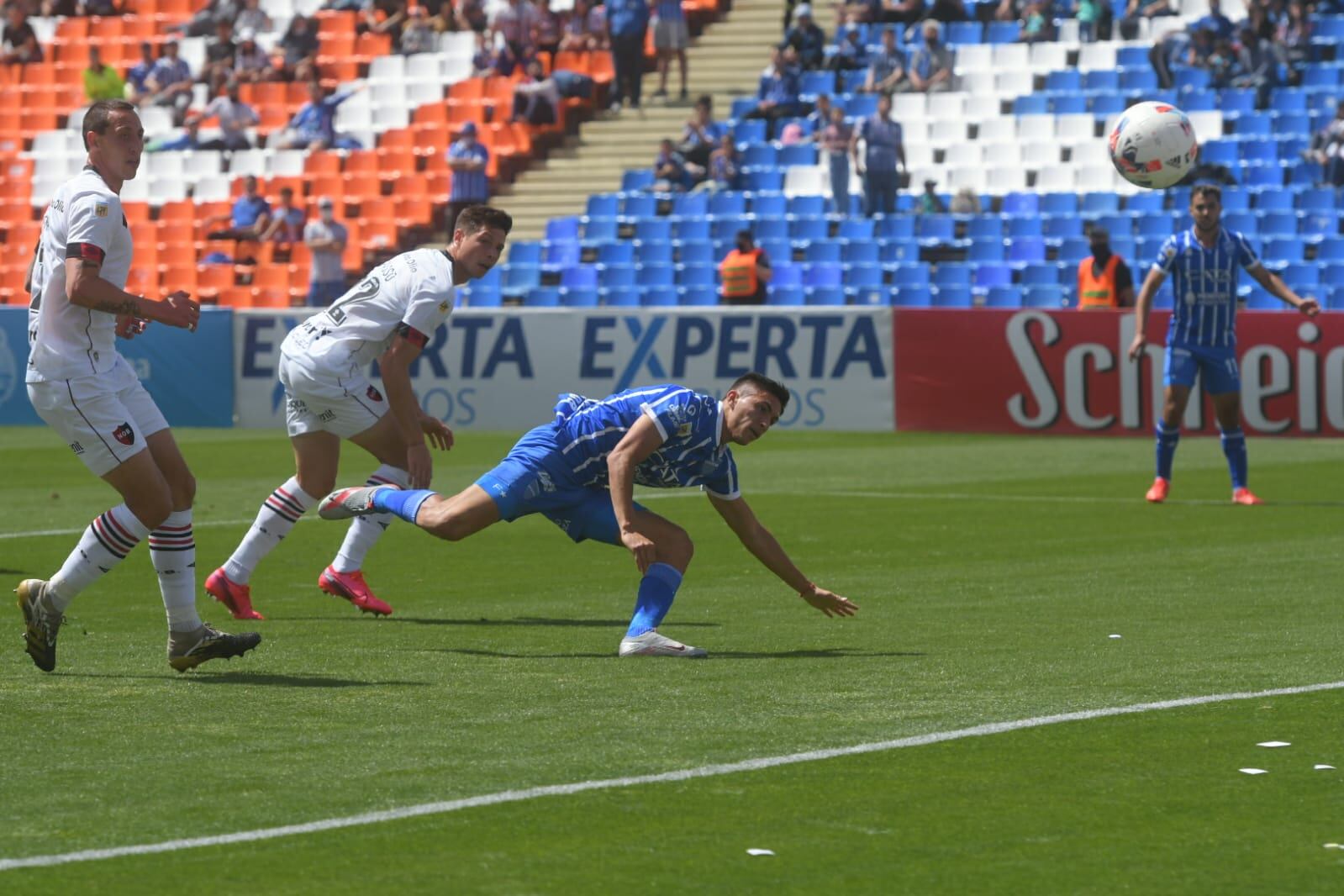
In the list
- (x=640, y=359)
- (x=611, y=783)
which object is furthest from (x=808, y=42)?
(x=611, y=783)

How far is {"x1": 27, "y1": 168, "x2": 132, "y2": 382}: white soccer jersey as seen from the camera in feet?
26.9

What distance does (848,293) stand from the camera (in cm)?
2912

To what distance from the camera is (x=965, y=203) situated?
1179 inches

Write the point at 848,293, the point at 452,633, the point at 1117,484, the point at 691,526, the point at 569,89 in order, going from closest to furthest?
the point at 452,633 → the point at 691,526 → the point at 1117,484 → the point at 848,293 → the point at 569,89

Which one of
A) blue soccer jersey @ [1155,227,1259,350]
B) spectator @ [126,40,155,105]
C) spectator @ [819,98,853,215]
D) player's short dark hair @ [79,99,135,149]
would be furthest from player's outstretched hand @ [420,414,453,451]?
spectator @ [126,40,155,105]

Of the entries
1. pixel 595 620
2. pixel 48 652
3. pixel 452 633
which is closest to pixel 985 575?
pixel 595 620

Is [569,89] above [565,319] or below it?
above

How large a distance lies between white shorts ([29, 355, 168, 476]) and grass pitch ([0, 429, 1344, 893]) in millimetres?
837

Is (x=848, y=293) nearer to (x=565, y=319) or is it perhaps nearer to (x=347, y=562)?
(x=565, y=319)

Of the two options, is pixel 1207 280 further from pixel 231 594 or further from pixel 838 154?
pixel 838 154

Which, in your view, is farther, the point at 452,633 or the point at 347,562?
the point at 347,562

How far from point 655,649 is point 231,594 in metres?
2.44

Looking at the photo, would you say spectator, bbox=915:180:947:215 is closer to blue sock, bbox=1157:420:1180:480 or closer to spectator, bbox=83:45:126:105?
spectator, bbox=83:45:126:105

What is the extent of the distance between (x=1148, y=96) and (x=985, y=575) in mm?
18953
